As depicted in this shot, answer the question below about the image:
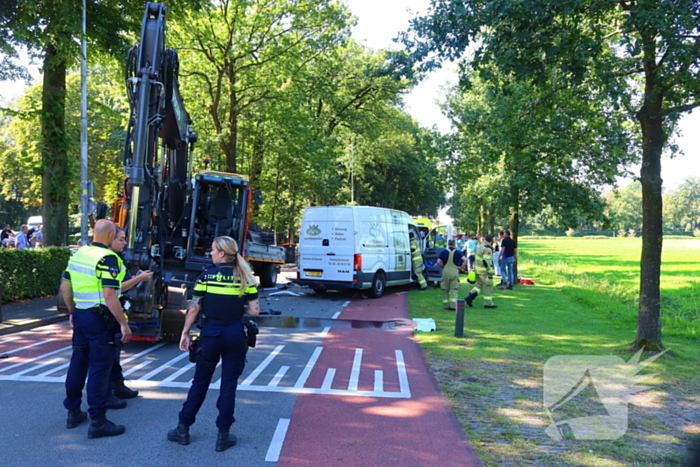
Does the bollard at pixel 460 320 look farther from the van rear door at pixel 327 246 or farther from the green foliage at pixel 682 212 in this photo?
the green foliage at pixel 682 212

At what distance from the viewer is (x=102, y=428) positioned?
4906mm

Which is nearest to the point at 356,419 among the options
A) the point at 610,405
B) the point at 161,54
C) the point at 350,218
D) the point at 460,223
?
the point at 610,405

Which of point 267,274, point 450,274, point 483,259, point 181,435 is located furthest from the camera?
point 267,274

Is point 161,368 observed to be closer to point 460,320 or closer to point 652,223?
point 460,320

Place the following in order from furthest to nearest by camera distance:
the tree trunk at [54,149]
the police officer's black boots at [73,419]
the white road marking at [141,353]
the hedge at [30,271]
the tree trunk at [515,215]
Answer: the tree trunk at [515,215]
the tree trunk at [54,149]
the hedge at [30,271]
the white road marking at [141,353]
the police officer's black boots at [73,419]

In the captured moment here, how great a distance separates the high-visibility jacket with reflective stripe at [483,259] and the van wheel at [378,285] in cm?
309

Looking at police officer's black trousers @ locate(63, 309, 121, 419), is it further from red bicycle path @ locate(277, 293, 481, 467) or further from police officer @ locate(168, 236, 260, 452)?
red bicycle path @ locate(277, 293, 481, 467)

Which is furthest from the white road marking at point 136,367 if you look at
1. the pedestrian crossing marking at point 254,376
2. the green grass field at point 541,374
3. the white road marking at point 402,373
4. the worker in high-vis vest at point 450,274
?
the worker in high-vis vest at point 450,274

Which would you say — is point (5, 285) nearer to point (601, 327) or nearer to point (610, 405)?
point (610, 405)

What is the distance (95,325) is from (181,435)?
132 cm

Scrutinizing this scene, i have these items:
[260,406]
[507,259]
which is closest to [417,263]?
[507,259]

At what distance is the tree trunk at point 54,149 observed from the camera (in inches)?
568

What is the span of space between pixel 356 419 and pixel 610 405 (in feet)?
10.4

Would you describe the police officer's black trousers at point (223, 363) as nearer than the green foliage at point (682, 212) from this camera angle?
Yes
